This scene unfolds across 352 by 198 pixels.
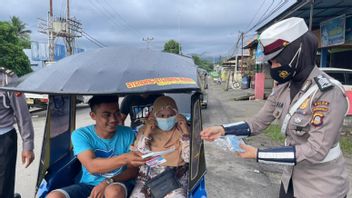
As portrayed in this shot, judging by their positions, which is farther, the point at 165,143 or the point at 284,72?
the point at 165,143

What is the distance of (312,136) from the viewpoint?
1.73 m

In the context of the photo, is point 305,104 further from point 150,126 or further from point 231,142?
point 150,126

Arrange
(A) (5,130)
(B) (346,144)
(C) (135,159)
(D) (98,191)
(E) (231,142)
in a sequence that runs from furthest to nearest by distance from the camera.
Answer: (B) (346,144) → (A) (5,130) → (D) (98,191) → (C) (135,159) → (E) (231,142)

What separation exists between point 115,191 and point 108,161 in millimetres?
282

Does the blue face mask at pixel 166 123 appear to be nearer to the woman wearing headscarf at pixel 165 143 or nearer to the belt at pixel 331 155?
the woman wearing headscarf at pixel 165 143

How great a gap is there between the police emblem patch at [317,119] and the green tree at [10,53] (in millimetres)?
24890

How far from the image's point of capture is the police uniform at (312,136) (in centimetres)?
171

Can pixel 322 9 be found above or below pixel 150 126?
above

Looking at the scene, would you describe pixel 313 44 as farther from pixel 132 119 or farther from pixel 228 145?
pixel 132 119

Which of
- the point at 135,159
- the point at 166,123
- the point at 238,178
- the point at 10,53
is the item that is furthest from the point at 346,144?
the point at 10,53

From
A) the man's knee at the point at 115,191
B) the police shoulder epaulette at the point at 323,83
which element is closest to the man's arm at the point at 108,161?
the man's knee at the point at 115,191

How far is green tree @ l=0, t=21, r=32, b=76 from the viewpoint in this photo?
23.3m

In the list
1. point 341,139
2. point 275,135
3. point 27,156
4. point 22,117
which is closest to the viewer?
point 22,117

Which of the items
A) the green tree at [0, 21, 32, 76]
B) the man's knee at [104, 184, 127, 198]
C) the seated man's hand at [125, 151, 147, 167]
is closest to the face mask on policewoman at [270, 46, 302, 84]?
the seated man's hand at [125, 151, 147, 167]
